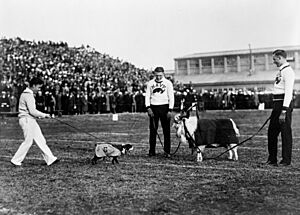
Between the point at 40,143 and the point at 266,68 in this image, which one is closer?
the point at 40,143

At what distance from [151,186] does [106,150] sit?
2.55 m

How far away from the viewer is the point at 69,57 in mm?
44562

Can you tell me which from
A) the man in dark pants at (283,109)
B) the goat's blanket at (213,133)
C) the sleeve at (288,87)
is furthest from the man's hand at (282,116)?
the goat's blanket at (213,133)

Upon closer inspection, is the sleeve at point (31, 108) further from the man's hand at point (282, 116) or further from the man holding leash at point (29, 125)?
the man's hand at point (282, 116)

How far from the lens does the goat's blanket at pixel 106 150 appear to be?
35.4ft

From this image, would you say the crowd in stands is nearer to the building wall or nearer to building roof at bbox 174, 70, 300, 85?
building roof at bbox 174, 70, 300, 85

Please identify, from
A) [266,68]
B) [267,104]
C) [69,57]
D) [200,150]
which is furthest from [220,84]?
[200,150]

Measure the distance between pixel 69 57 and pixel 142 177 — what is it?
36.2 meters

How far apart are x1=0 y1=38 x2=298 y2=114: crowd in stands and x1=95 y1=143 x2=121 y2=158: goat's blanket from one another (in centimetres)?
2003

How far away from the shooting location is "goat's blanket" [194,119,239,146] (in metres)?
11.3

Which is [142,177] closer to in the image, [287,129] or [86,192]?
[86,192]

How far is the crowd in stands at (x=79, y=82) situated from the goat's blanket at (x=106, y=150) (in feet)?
65.7

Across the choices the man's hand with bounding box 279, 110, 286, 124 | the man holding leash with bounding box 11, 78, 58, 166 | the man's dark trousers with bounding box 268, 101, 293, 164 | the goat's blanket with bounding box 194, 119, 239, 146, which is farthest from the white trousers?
the man's hand with bounding box 279, 110, 286, 124

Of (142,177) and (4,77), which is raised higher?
(4,77)
